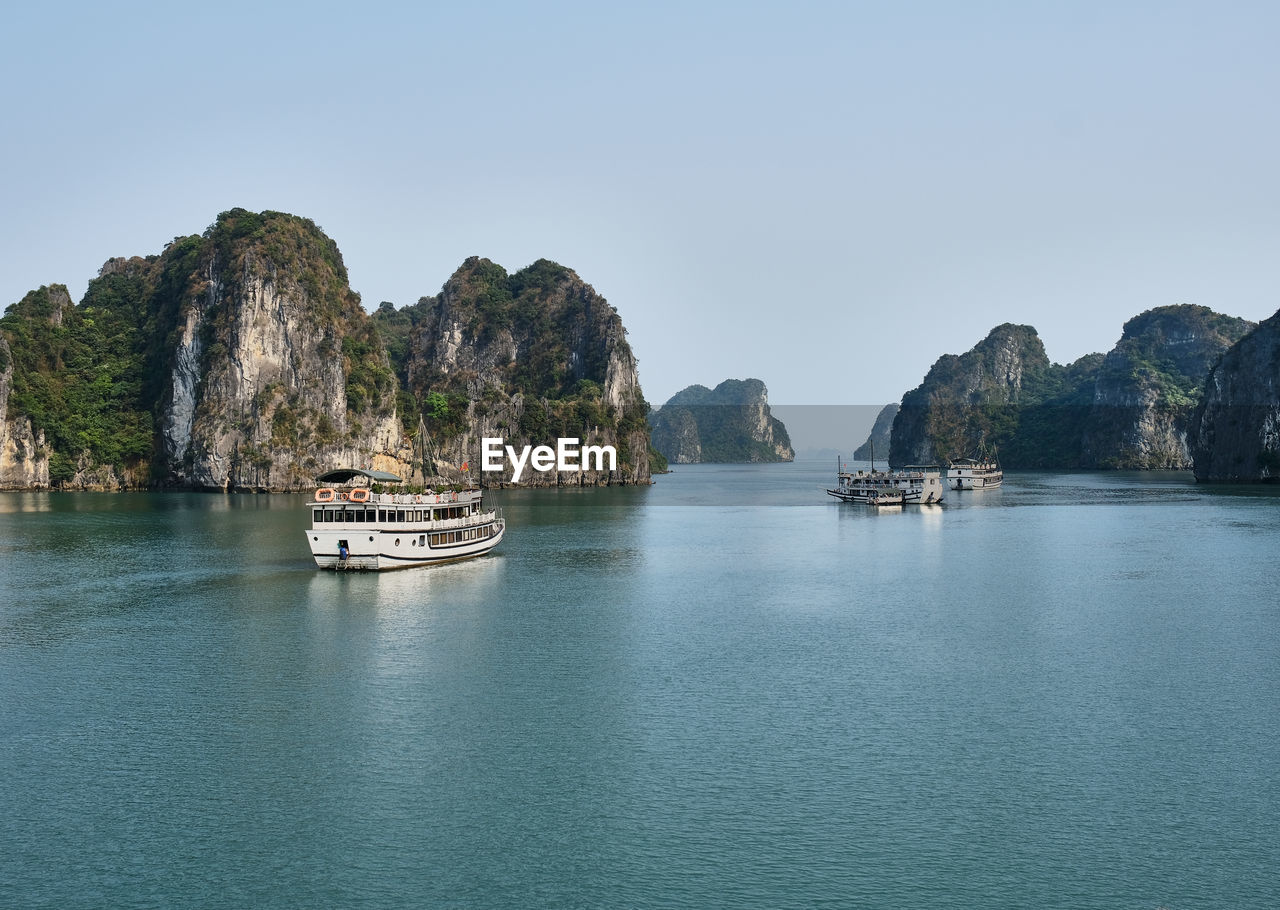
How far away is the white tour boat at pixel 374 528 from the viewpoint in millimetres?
67312

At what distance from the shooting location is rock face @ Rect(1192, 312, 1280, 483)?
602ft

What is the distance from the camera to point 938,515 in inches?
4889

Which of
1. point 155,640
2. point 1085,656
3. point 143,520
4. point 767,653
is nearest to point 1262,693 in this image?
point 1085,656

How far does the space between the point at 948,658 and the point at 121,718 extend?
30.0 meters

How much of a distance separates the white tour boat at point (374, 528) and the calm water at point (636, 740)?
3.24m

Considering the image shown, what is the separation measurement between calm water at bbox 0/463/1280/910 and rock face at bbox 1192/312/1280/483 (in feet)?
438

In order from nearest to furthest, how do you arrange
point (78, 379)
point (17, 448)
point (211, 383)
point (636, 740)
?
point (636, 740) < point (17, 448) < point (211, 383) < point (78, 379)

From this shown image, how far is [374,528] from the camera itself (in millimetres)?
68062

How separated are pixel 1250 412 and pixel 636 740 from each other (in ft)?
622

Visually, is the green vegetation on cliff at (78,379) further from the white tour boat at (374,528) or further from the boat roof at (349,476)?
the white tour boat at (374,528)

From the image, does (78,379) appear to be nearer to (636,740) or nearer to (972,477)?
(972,477)

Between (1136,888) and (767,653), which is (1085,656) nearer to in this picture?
(767,653)

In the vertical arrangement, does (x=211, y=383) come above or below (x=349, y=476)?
above

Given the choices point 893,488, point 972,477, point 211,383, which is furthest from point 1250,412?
point 211,383
